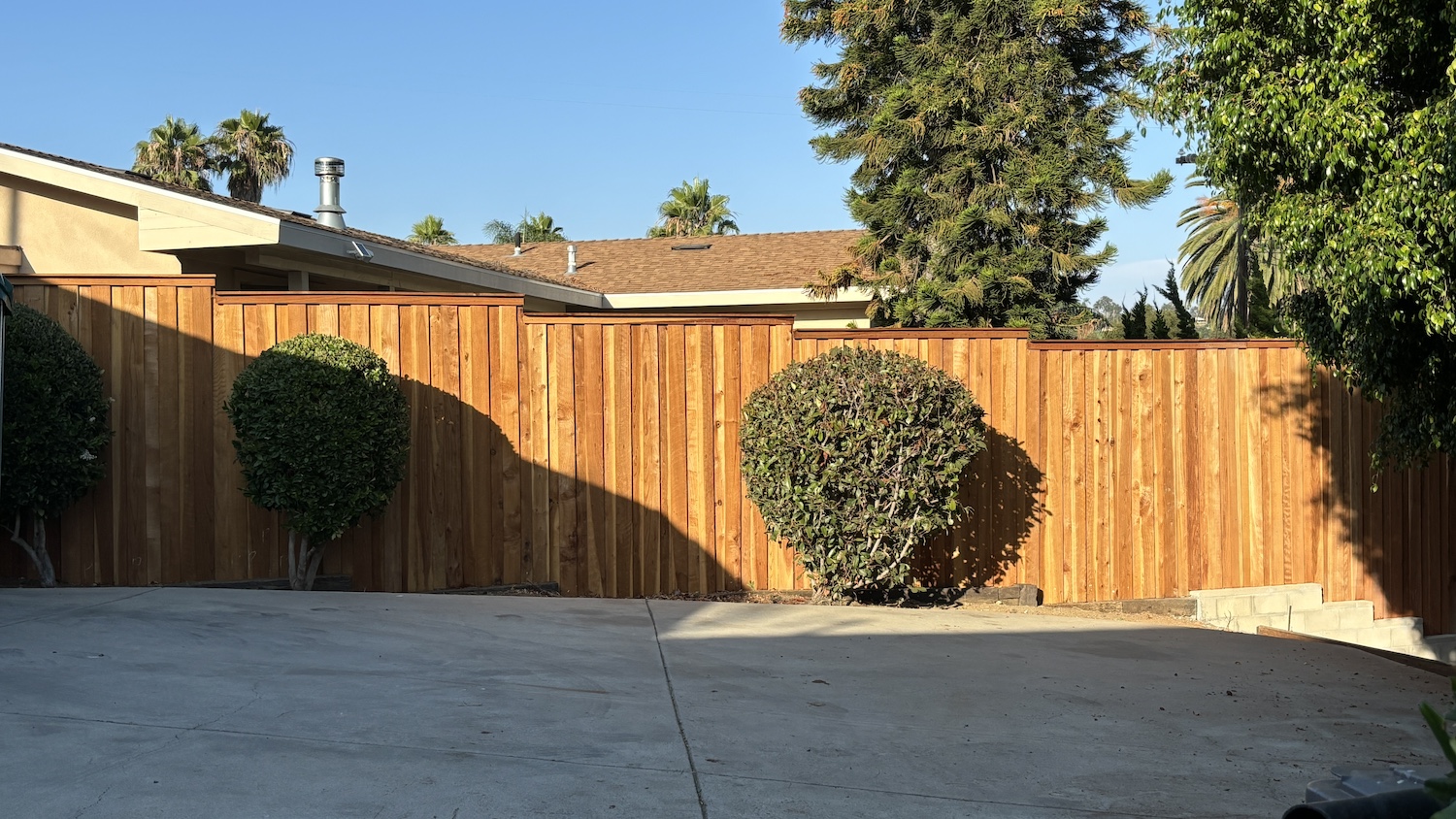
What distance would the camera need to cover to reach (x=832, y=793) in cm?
407

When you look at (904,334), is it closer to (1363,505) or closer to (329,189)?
(1363,505)

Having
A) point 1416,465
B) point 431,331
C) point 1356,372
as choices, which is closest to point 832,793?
point 1356,372

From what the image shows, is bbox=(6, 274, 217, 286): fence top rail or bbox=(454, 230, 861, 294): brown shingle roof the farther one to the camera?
bbox=(454, 230, 861, 294): brown shingle roof

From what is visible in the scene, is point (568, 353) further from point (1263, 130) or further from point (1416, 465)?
point (1416, 465)

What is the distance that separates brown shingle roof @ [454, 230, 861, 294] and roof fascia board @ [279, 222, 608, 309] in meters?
2.40

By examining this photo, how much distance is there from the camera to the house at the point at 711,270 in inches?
737

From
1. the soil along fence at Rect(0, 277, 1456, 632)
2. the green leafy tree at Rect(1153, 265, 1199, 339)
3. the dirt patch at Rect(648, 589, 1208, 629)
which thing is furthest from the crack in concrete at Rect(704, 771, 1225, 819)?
the green leafy tree at Rect(1153, 265, 1199, 339)

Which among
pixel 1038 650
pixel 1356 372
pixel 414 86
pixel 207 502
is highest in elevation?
pixel 414 86

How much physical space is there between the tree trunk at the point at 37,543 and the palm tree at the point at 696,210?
30.1 m

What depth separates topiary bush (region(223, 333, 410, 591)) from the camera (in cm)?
782

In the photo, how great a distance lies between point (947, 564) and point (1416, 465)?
429cm

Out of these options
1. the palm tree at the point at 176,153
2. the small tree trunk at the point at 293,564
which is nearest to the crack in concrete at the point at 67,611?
the small tree trunk at the point at 293,564

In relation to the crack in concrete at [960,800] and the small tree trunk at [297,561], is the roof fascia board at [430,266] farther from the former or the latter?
the crack in concrete at [960,800]

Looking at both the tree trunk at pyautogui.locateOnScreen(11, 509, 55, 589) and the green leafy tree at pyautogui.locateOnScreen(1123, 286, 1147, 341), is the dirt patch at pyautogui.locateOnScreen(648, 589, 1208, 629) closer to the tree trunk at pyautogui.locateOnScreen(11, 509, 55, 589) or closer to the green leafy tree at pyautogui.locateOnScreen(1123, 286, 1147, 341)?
the tree trunk at pyautogui.locateOnScreen(11, 509, 55, 589)
